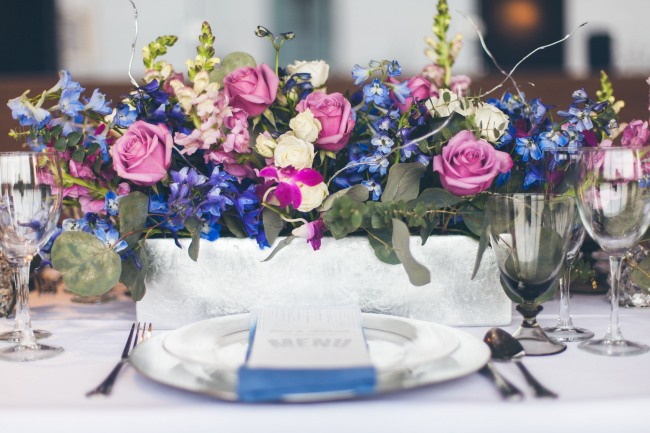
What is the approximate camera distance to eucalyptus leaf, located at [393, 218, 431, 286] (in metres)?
0.81

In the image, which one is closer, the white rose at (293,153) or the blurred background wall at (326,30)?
the white rose at (293,153)

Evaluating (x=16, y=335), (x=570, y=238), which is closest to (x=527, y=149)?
(x=570, y=238)

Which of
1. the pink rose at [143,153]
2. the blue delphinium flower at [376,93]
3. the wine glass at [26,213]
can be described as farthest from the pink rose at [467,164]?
the wine glass at [26,213]

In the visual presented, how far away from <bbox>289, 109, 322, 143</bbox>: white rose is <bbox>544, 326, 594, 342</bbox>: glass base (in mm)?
358

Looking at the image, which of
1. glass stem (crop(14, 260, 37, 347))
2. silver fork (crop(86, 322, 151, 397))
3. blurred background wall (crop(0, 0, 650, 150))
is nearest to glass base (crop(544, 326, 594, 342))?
silver fork (crop(86, 322, 151, 397))

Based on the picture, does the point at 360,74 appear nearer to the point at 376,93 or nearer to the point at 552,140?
the point at 376,93

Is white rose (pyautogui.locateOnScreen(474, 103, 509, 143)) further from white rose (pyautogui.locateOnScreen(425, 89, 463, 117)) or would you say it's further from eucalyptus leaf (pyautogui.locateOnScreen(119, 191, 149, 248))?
eucalyptus leaf (pyautogui.locateOnScreen(119, 191, 149, 248))

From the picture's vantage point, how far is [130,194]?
89cm

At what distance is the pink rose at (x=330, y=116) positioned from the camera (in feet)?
2.90

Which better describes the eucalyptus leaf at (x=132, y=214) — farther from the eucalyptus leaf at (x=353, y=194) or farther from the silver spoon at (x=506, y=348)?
the silver spoon at (x=506, y=348)

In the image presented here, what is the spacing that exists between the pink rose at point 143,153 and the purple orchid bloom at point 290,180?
0.12m

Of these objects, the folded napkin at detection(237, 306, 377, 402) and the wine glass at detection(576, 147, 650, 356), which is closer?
the folded napkin at detection(237, 306, 377, 402)

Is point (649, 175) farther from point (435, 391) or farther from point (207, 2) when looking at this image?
point (207, 2)

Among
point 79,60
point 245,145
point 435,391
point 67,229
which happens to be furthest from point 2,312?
point 79,60
